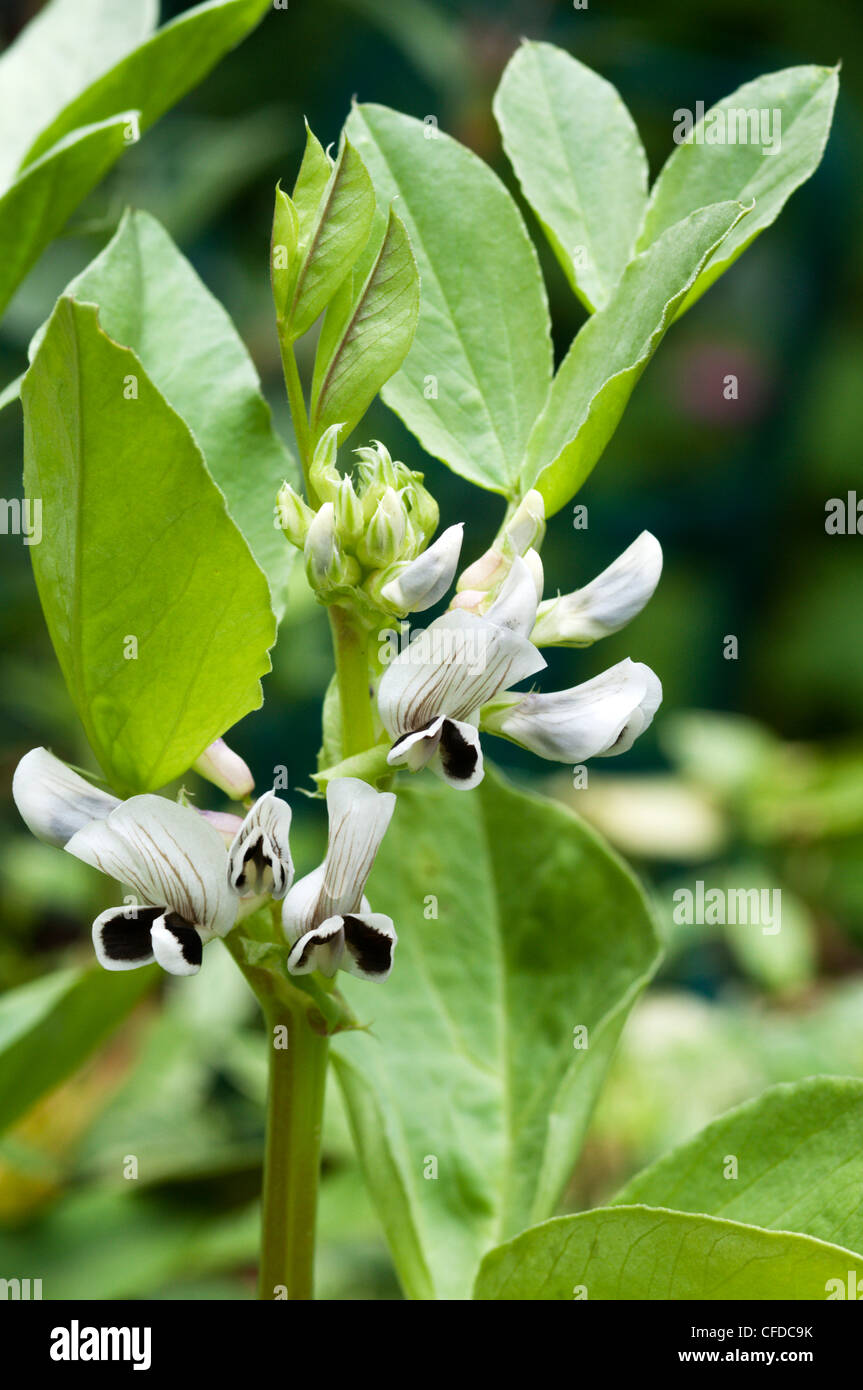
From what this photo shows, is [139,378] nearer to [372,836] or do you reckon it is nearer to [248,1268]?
[372,836]

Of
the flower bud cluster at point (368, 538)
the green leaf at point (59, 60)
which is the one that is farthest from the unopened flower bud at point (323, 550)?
the green leaf at point (59, 60)

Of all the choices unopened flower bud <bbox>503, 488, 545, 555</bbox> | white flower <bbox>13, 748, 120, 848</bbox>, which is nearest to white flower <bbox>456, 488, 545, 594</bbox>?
unopened flower bud <bbox>503, 488, 545, 555</bbox>

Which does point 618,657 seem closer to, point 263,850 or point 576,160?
point 576,160

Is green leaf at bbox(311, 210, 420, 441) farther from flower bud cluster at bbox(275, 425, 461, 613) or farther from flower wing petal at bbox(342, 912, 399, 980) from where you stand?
flower wing petal at bbox(342, 912, 399, 980)

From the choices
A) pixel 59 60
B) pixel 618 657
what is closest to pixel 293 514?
pixel 59 60

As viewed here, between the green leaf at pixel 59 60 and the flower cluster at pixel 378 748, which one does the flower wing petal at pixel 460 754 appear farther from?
the green leaf at pixel 59 60
